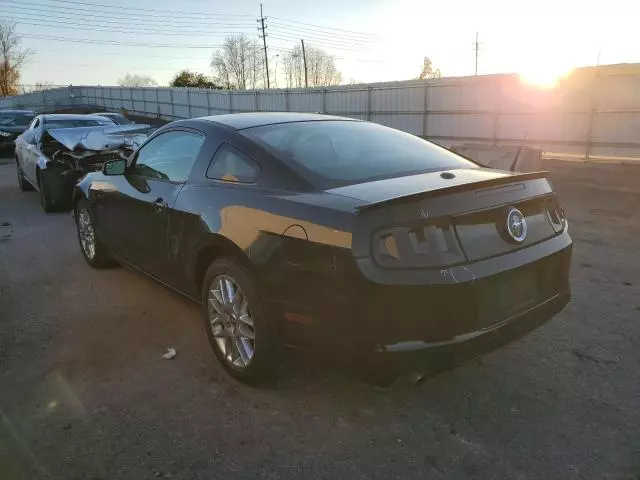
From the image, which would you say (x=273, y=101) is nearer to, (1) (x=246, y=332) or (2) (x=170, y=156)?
(2) (x=170, y=156)

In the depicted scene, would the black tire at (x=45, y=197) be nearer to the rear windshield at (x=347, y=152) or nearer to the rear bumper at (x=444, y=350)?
Answer: the rear windshield at (x=347, y=152)

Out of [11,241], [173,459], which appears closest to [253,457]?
[173,459]

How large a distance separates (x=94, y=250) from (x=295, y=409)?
3.28 metres

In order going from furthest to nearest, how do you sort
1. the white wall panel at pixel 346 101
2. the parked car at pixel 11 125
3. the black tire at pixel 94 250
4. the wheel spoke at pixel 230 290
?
the white wall panel at pixel 346 101
the parked car at pixel 11 125
the black tire at pixel 94 250
the wheel spoke at pixel 230 290

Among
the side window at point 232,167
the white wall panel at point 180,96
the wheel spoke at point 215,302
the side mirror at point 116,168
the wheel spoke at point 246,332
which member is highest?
the white wall panel at point 180,96

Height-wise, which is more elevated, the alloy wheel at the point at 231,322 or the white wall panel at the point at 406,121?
the white wall panel at the point at 406,121

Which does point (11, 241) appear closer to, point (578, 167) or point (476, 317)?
point (476, 317)

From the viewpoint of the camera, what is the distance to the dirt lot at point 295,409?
246cm

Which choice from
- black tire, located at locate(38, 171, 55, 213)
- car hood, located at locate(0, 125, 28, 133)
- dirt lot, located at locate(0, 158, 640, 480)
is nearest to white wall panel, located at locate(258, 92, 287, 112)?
car hood, located at locate(0, 125, 28, 133)

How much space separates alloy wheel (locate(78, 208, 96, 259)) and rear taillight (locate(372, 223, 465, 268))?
374 centimetres

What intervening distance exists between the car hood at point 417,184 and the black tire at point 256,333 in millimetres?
671

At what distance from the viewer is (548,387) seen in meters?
3.06

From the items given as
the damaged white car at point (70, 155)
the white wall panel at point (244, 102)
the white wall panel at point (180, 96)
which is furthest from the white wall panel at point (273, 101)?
the damaged white car at point (70, 155)

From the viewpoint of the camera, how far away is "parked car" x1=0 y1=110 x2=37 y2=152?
17.9 meters
